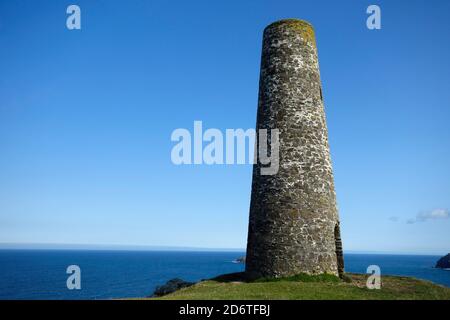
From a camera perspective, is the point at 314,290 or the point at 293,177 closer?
the point at 314,290

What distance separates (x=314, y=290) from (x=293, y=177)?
20.3 feet

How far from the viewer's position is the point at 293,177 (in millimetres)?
21000

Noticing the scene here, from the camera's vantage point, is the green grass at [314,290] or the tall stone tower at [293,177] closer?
the green grass at [314,290]

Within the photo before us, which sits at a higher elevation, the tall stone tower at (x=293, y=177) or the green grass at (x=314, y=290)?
the tall stone tower at (x=293, y=177)

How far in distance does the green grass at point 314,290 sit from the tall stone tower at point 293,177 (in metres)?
1.05

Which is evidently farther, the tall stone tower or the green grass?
the tall stone tower

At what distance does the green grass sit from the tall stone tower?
3.45 ft

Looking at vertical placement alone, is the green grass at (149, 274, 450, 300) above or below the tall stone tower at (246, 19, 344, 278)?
below

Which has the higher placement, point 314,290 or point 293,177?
point 293,177

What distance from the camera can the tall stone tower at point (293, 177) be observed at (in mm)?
20359

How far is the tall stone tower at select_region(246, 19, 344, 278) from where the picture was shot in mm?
20359
